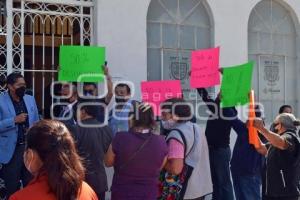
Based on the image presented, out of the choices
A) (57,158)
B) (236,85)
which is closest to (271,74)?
(236,85)

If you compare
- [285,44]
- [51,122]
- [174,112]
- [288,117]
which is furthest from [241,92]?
[285,44]

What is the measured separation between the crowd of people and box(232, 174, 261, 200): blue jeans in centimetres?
1

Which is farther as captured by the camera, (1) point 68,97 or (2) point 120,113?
(1) point 68,97

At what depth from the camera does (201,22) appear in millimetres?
7797

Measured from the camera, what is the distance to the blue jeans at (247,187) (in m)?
6.07

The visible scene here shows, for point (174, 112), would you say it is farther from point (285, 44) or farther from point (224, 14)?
point (285, 44)

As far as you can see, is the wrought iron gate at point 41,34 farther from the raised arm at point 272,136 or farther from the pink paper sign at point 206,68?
the raised arm at point 272,136

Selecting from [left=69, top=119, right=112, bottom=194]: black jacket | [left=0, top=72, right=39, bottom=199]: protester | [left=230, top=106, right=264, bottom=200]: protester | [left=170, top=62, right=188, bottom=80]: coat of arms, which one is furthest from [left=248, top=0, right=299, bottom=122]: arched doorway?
[left=69, top=119, right=112, bottom=194]: black jacket

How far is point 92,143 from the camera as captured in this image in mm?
4258

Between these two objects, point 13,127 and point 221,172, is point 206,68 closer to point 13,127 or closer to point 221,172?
point 221,172

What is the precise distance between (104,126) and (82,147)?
31cm

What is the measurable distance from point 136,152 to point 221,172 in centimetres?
237

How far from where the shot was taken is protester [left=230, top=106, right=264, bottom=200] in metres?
6.01

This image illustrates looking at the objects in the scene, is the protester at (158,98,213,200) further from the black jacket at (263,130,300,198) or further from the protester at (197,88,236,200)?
the protester at (197,88,236,200)
